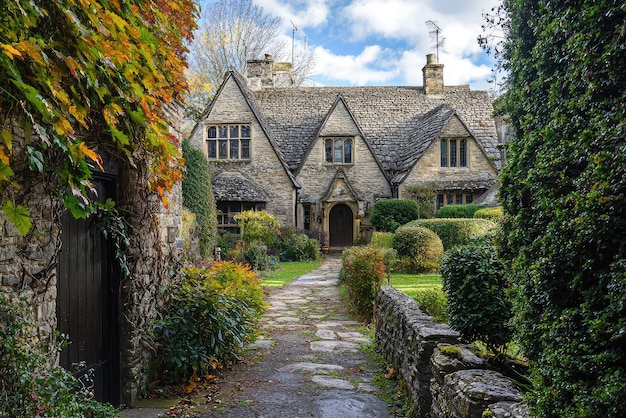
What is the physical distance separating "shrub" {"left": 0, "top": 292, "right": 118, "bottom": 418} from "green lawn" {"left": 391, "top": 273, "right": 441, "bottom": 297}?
23.6 feet

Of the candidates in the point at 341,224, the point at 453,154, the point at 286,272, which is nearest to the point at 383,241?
the point at 286,272

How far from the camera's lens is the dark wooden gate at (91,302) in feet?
13.5

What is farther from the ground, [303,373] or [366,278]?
[366,278]

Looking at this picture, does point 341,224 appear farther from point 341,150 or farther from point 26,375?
point 26,375

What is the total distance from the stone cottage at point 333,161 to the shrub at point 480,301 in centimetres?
1862

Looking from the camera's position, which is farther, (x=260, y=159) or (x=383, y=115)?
(x=383, y=115)

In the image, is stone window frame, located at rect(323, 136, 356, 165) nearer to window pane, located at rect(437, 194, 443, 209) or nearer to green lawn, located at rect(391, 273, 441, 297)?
window pane, located at rect(437, 194, 443, 209)

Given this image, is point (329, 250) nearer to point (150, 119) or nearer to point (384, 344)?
point (384, 344)

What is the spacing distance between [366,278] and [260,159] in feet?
51.9

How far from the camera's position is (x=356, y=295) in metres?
9.19

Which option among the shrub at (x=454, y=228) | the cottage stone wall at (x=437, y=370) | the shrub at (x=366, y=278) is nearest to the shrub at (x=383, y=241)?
the shrub at (x=454, y=228)

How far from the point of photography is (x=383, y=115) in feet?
89.1

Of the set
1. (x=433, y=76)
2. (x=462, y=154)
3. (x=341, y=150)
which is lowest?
(x=462, y=154)

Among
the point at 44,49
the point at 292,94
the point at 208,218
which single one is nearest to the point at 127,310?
the point at 44,49
